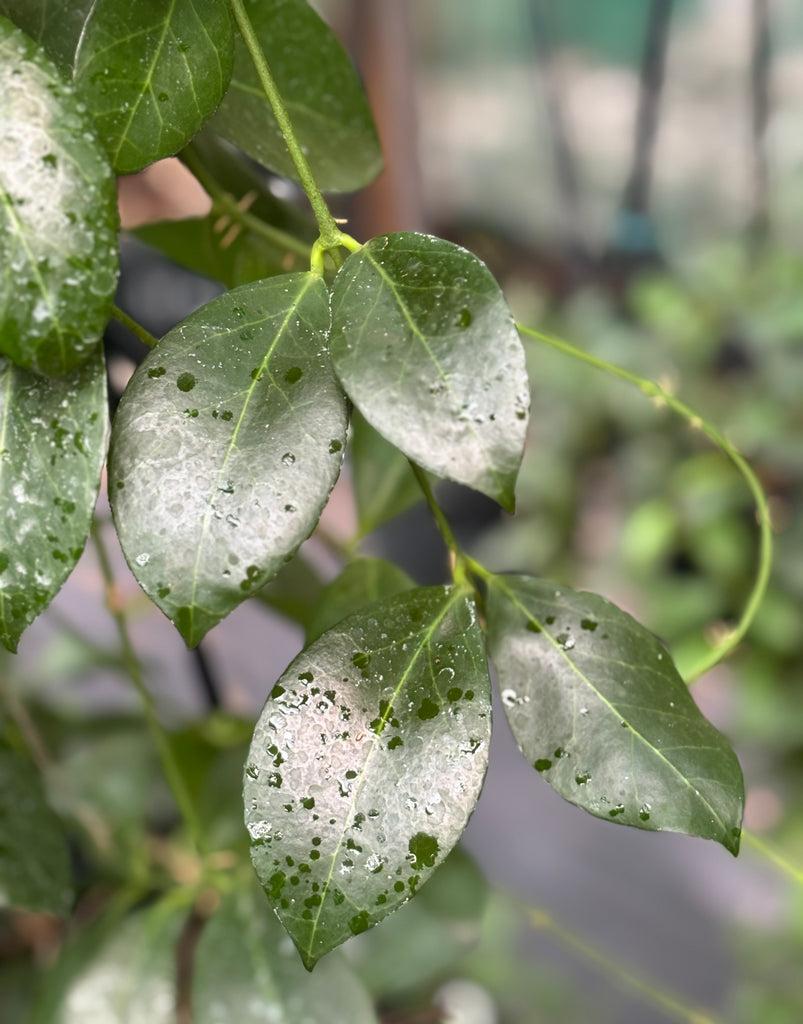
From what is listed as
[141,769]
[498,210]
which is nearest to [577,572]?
[498,210]

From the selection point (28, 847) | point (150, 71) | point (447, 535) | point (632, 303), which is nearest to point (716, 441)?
point (447, 535)

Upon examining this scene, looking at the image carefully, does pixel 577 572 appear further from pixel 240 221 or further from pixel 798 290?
pixel 240 221

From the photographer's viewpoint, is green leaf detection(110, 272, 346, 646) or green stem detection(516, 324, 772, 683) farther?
green stem detection(516, 324, 772, 683)

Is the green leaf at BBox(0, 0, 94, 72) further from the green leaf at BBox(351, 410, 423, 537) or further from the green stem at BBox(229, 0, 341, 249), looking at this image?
the green leaf at BBox(351, 410, 423, 537)

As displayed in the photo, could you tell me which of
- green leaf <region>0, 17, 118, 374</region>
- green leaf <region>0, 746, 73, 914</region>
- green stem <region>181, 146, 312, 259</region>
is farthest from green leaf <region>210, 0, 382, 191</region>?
green leaf <region>0, 746, 73, 914</region>

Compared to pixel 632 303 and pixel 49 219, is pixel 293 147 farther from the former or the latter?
pixel 632 303
